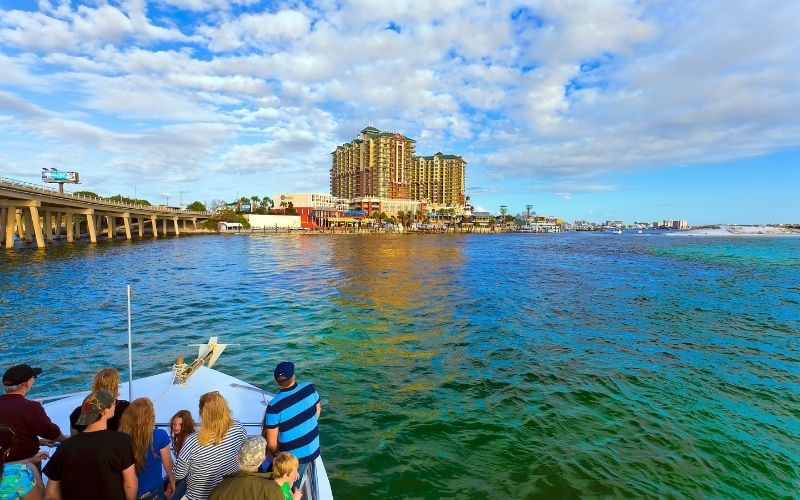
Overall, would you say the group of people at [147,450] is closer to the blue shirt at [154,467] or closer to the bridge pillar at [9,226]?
the blue shirt at [154,467]

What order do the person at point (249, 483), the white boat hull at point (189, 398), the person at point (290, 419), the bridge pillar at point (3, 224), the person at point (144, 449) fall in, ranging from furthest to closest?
the bridge pillar at point (3, 224), the white boat hull at point (189, 398), the person at point (290, 419), the person at point (144, 449), the person at point (249, 483)

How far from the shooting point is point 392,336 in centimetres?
1673

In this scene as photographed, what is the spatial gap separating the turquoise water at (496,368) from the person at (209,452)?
3.27 meters

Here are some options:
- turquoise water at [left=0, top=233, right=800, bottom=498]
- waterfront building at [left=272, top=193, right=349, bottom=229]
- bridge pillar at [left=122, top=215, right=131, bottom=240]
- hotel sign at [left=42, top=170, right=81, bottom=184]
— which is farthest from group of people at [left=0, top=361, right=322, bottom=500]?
waterfront building at [left=272, top=193, right=349, bottom=229]

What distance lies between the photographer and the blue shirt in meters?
4.57

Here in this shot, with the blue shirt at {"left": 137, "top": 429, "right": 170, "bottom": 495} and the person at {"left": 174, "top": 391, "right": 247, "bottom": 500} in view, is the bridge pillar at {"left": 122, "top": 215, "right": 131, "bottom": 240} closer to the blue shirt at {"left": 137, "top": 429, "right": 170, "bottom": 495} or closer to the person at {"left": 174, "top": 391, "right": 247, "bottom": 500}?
the blue shirt at {"left": 137, "top": 429, "right": 170, "bottom": 495}

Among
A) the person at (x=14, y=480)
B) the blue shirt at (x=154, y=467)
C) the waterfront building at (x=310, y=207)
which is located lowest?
the blue shirt at (x=154, y=467)

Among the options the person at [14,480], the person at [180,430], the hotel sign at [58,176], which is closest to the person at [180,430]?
the person at [180,430]

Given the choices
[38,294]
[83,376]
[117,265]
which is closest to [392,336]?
[83,376]

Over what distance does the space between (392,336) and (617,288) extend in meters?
22.2

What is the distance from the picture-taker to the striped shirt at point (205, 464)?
14.3 feet

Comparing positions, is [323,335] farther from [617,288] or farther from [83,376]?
[617,288]

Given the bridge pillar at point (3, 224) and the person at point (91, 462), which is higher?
the bridge pillar at point (3, 224)

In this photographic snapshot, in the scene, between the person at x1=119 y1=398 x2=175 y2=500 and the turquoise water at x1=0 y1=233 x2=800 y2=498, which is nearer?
the person at x1=119 y1=398 x2=175 y2=500
